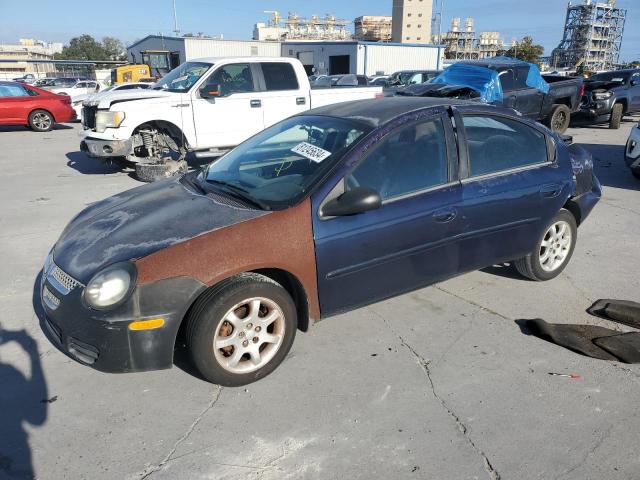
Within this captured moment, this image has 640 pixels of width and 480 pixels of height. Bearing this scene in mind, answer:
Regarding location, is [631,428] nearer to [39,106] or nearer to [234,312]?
[234,312]

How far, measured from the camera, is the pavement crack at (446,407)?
238 centimetres

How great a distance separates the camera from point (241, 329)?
113 inches

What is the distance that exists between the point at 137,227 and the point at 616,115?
1578 cm

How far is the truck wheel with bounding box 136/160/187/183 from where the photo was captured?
7.91 metres

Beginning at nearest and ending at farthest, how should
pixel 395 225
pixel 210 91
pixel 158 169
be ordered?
pixel 395 225, pixel 158 169, pixel 210 91

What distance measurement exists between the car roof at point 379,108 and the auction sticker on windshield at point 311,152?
0.38m

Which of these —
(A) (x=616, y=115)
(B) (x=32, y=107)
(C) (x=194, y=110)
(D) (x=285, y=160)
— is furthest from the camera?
(A) (x=616, y=115)

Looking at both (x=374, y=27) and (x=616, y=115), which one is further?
(x=374, y=27)

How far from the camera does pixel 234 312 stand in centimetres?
285

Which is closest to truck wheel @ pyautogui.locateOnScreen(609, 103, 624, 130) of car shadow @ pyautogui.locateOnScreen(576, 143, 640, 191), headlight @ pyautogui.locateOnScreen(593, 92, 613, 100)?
headlight @ pyautogui.locateOnScreen(593, 92, 613, 100)

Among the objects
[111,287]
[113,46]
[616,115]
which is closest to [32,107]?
[111,287]

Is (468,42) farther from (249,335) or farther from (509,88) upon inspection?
(249,335)

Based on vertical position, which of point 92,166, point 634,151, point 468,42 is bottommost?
point 92,166

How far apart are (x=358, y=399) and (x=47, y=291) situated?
197 cm
